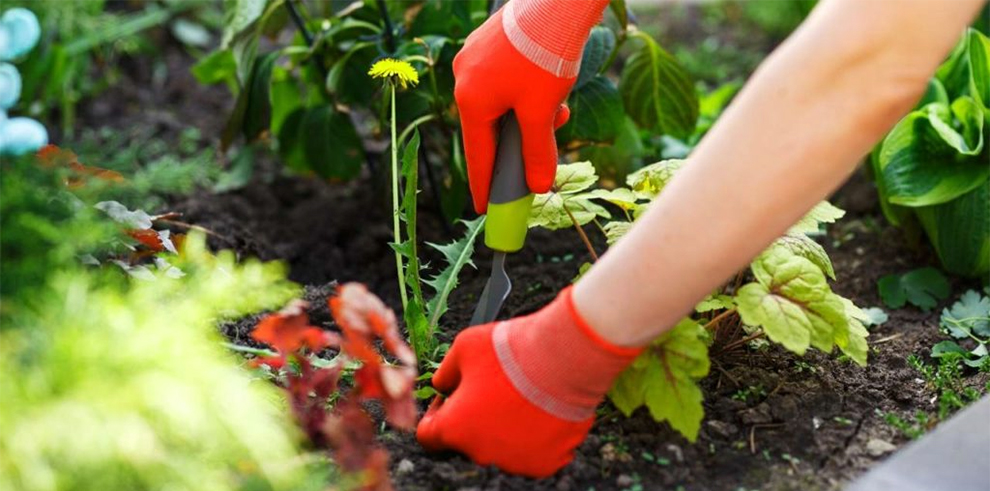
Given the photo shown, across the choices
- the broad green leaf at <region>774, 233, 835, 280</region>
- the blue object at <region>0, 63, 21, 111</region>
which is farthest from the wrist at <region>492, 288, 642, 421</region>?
the blue object at <region>0, 63, 21, 111</region>

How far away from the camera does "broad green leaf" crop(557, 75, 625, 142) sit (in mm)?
1926

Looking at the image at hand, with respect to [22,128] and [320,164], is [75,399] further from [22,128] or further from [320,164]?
[320,164]

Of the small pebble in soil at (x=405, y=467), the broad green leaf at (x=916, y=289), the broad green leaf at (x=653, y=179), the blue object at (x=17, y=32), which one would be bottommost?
the broad green leaf at (x=916, y=289)

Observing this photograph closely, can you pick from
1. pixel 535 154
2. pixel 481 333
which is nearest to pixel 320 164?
pixel 535 154

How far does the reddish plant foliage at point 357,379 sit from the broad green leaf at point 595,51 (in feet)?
2.55

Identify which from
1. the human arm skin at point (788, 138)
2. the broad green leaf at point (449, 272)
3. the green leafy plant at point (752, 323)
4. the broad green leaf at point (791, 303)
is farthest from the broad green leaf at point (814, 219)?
the broad green leaf at point (449, 272)

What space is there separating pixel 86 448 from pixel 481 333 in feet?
1.55

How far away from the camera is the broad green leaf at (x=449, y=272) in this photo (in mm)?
1543

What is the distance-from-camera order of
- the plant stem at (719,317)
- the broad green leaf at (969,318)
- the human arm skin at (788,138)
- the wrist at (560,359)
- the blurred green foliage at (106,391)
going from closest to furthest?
the blurred green foliage at (106,391) → the human arm skin at (788,138) → the wrist at (560,359) → the plant stem at (719,317) → the broad green leaf at (969,318)

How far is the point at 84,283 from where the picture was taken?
116 centimetres

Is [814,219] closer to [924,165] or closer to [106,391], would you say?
[924,165]

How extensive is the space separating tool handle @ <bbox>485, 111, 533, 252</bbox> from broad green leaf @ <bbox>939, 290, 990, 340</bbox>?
0.72 m

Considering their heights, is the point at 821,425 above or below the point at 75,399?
below

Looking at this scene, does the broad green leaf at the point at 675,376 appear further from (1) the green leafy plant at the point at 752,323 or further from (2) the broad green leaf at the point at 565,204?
(2) the broad green leaf at the point at 565,204
